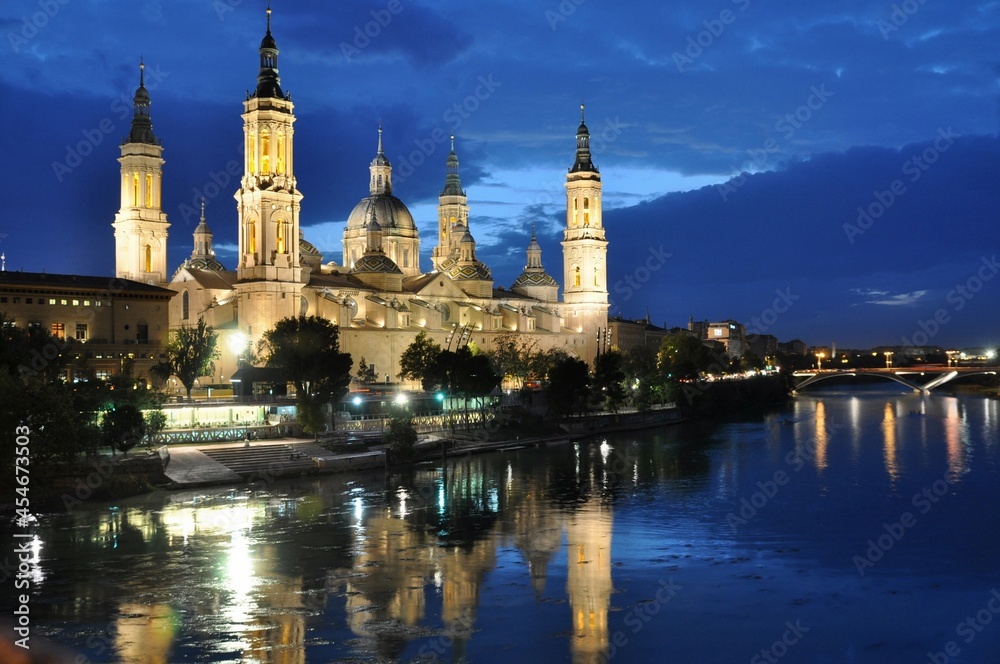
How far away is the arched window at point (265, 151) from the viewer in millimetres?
69500

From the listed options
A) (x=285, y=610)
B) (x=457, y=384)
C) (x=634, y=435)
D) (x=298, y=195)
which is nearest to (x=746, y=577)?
(x=285, y=610)

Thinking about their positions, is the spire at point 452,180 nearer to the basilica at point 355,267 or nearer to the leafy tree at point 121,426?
the basilica at point 355,267

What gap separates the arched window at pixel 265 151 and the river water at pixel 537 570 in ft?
105

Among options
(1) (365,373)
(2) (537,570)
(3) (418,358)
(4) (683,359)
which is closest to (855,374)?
(4) (683,359)

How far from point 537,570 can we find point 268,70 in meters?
51.6

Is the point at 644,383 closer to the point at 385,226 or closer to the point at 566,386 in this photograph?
the point at 566,386

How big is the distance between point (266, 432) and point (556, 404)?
23.6m

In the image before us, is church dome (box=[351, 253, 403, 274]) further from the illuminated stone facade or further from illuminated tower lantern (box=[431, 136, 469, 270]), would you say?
illuminated tower lantern (box=[431, 136, 469, 270])

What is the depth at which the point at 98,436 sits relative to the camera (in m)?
36.9

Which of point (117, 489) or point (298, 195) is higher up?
point (298, 195)

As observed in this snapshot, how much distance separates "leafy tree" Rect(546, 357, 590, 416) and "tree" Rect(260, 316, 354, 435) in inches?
640

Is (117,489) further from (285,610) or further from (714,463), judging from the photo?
(714,463)

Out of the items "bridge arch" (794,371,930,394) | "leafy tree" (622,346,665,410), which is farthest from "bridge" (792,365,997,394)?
"leafy tree" (622,346,665,410)

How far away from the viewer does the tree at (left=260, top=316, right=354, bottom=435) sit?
50.2 m
